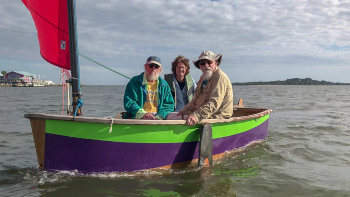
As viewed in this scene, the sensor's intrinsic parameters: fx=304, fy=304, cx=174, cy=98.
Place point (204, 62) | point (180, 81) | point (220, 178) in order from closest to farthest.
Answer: point (220, 178) → point (204, 62) → point (180, 81)

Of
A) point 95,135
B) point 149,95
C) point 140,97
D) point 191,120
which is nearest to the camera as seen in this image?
point 95,135

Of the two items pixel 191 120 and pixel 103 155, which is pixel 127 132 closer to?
pixel 103 155

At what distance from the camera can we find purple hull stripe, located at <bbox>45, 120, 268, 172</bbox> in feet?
15.1

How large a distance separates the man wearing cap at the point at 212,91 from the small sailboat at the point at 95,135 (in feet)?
0.66

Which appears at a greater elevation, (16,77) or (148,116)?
(16,77)

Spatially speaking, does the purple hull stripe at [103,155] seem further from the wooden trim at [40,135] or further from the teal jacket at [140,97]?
the teal jacket at [140,97]

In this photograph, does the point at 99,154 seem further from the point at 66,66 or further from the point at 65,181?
the point at 66,66

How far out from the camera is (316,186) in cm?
500

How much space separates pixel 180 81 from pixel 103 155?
3.05m

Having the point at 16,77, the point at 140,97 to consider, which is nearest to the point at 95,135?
the point at 140,97

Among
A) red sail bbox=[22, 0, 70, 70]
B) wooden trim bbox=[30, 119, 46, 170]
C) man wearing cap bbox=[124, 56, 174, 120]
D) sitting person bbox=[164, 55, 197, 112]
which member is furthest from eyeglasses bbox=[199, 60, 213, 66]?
wooden trim bbox=[30, 119, 46, 170]

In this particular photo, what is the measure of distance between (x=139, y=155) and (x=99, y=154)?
64 centimetres

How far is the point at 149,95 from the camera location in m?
5.70

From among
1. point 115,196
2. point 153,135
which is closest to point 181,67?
point 153,135
